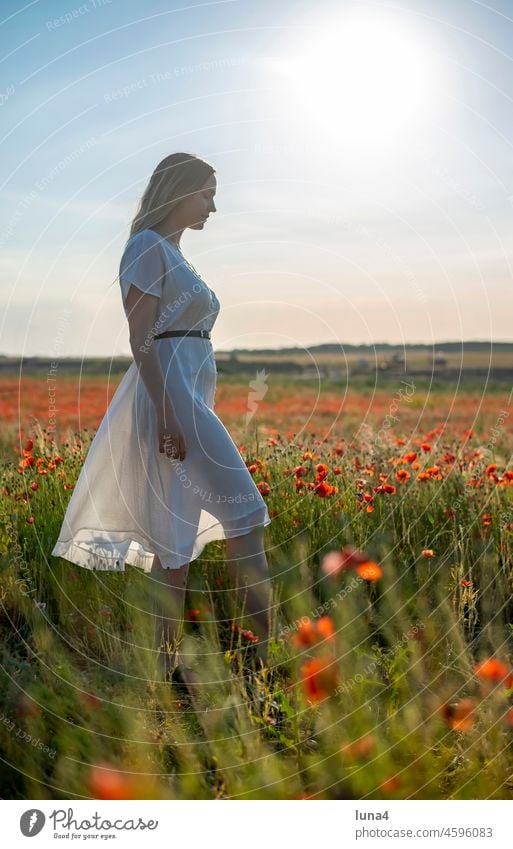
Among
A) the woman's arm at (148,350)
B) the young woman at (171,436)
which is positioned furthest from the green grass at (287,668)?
the woman's arm at (148,350)

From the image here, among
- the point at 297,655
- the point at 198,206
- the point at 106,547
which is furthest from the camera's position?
the point at 106,547

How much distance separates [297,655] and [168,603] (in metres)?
0.65

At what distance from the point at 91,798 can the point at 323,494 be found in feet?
5.07

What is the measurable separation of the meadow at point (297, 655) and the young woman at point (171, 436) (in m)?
0.26

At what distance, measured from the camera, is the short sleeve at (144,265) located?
10.3ft

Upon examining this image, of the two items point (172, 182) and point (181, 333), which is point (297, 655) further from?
point (172, 182)

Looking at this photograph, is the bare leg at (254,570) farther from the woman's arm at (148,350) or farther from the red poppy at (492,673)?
the red poppy at (492,673)

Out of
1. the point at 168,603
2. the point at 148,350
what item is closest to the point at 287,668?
the point at 168,603

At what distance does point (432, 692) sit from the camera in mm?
2812

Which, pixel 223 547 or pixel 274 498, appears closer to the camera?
pixel 223 547

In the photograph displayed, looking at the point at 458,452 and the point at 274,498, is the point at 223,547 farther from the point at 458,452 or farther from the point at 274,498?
the point at 458,452

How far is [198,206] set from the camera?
10.6 ft
